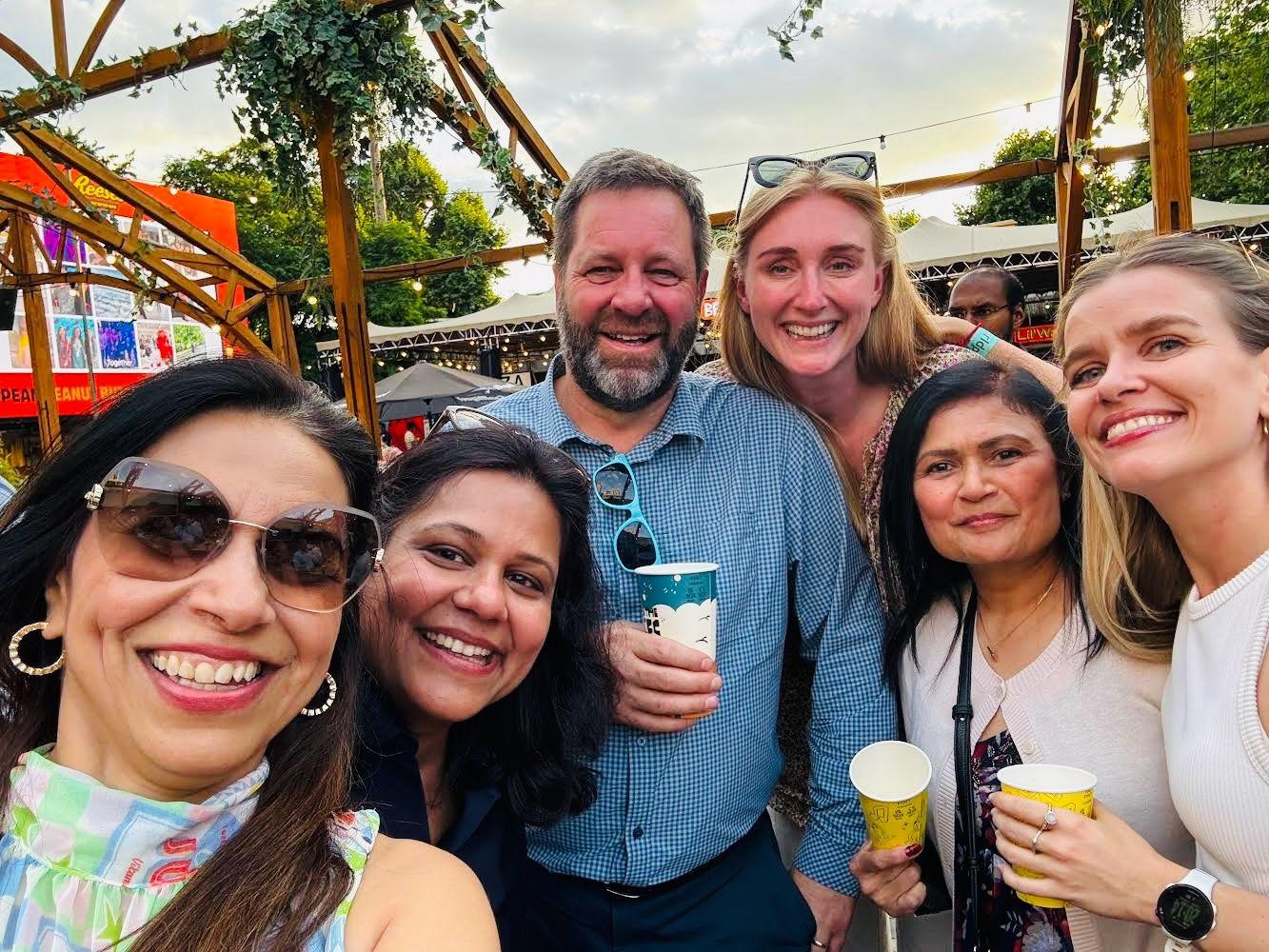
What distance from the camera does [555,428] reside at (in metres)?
2.36

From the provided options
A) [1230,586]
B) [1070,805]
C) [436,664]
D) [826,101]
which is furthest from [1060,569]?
[826,101]

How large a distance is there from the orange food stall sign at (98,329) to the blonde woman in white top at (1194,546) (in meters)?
15.3

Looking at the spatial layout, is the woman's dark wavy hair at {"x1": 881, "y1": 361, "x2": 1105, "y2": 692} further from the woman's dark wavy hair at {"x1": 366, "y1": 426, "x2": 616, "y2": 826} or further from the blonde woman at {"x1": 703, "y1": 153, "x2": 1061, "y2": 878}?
the woman's dark wavy hair at {"x1": 366, "y1": 426, "x2": 616, "y2": 826}

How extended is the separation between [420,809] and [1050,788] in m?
1.31

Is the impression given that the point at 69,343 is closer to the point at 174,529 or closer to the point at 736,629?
the point at 736,629

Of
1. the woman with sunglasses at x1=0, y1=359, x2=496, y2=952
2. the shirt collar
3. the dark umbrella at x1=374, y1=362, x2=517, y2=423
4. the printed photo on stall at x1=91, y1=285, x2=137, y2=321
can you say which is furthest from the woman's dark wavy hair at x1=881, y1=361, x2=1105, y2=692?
the printed photo on stall at x1=91, y1=285, x2=137, y2=321

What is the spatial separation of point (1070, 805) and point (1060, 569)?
723mm

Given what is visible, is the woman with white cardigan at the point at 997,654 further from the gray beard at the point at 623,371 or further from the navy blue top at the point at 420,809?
the navy blue top at the point at 420,809

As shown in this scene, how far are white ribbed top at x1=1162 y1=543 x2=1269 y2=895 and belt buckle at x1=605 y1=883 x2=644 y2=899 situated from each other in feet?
4.21

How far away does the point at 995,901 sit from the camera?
1.88 meters

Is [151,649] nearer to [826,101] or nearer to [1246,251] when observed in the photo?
[1246,251]

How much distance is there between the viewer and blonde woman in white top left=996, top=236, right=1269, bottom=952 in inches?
56.7

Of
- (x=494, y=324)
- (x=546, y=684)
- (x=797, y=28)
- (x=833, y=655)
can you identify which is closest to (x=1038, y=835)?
(x=833, y=655)

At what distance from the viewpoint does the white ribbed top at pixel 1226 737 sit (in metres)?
1.42
